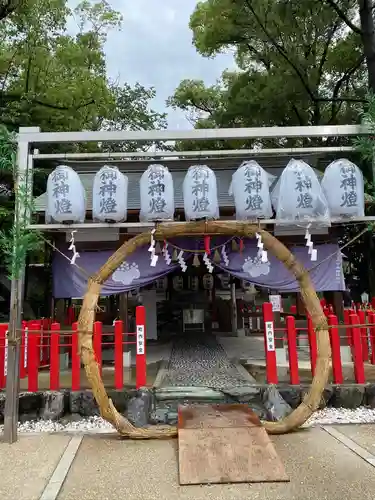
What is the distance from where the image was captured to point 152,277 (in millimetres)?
8508

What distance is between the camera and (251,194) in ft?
19.9

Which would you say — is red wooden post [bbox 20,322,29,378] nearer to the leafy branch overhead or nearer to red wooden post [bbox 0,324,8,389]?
red wooden post [bbox 0,324,8,389]

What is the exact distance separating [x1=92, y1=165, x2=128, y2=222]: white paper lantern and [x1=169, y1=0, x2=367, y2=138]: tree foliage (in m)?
10.6

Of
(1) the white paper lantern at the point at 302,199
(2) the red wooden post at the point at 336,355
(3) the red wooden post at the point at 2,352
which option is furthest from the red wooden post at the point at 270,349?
(3) the red wooden post at the point at 2,352

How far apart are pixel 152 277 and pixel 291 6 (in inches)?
448

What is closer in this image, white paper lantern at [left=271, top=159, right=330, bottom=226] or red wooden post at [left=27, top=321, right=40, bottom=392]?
white paper lantern at [left=271, top=159, right=330, bottom=226]

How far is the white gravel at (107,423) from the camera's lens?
6.00 metres

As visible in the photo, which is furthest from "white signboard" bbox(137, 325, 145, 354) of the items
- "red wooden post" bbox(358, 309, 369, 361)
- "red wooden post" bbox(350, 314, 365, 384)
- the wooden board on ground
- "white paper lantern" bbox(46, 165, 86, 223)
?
"red wooden post" bbox(358, 309, 369, 361)

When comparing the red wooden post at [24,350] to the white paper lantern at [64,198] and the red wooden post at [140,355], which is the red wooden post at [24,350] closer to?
the red wooden post at [140,355]

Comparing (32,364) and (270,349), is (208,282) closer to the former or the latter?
(270,349)

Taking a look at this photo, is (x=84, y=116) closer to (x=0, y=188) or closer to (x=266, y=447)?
(x=0, y=188)

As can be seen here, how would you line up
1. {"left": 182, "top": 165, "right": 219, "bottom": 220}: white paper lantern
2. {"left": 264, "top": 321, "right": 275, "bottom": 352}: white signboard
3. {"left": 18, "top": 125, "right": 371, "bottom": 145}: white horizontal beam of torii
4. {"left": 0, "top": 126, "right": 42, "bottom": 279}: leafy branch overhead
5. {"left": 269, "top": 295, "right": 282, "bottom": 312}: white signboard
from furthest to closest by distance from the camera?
{"left": 269, "top": 295, "right": 282, "bottom": 312}: white signboard, {"left": 264, "top": 321, "right": 275, "bottom": 352}: white signboard, {"left": 18, "top": 125, "right": 371, "bottom": 145}: white horizontal beam of torii, {"left": 182, "top": 165, "right": 219, "bottom": 220}: white paper lantern, {"left": 0, "top": 126, "right": 42, "bottom": 279}: leafy branch overhead

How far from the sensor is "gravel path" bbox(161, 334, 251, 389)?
7488mm

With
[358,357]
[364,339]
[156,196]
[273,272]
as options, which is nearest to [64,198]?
[156,196]
